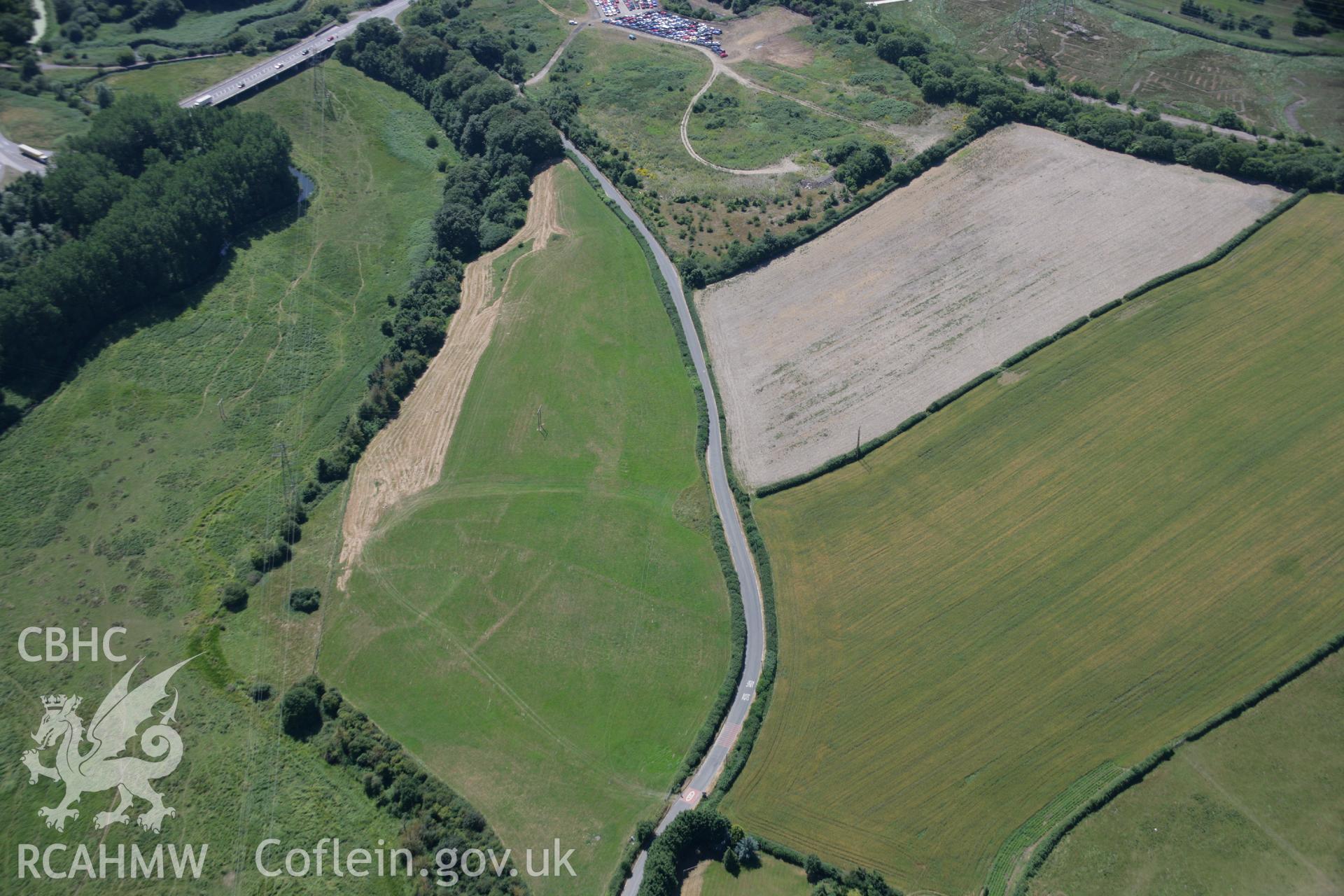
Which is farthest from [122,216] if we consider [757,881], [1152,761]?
[1152,761]

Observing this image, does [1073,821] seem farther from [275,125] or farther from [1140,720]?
[275,125]

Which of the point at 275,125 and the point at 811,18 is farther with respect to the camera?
the point at 811,18

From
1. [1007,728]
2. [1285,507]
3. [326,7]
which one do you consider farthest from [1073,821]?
[326,7]

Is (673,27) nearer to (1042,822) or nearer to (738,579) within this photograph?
(738,579)

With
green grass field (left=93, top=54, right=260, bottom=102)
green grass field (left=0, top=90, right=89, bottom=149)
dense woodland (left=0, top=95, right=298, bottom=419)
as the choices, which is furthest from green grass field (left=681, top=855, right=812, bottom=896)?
green grass field (left=93, top=54, right=260, bottom=102)

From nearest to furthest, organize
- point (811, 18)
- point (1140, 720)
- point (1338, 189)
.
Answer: point (1140, 720)
point (1338, 189)
point (811, 18)
